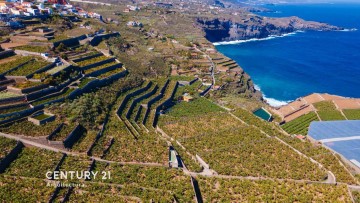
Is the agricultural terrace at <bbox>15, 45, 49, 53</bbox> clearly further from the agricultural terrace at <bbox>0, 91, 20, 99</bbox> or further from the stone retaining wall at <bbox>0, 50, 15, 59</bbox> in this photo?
the agricultural terrace at <bbox>0, 91, 20, 99</bbox>

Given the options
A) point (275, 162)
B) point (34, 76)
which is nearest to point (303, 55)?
point (275, 162)

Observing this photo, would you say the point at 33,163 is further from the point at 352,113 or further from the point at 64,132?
the point at 352,113

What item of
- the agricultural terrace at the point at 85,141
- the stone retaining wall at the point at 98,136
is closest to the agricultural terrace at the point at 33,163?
the agricultural terrace at the point at 85,141

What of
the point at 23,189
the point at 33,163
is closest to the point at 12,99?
the point at 33,163

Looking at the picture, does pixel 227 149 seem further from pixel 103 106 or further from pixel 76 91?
pixel 76 91

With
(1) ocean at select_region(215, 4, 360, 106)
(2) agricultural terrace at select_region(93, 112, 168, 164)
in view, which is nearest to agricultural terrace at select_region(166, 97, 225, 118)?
(2) agricultural terrace at select_region(93, 112, 168, 164)

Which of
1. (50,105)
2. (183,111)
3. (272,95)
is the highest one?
(50,105)
